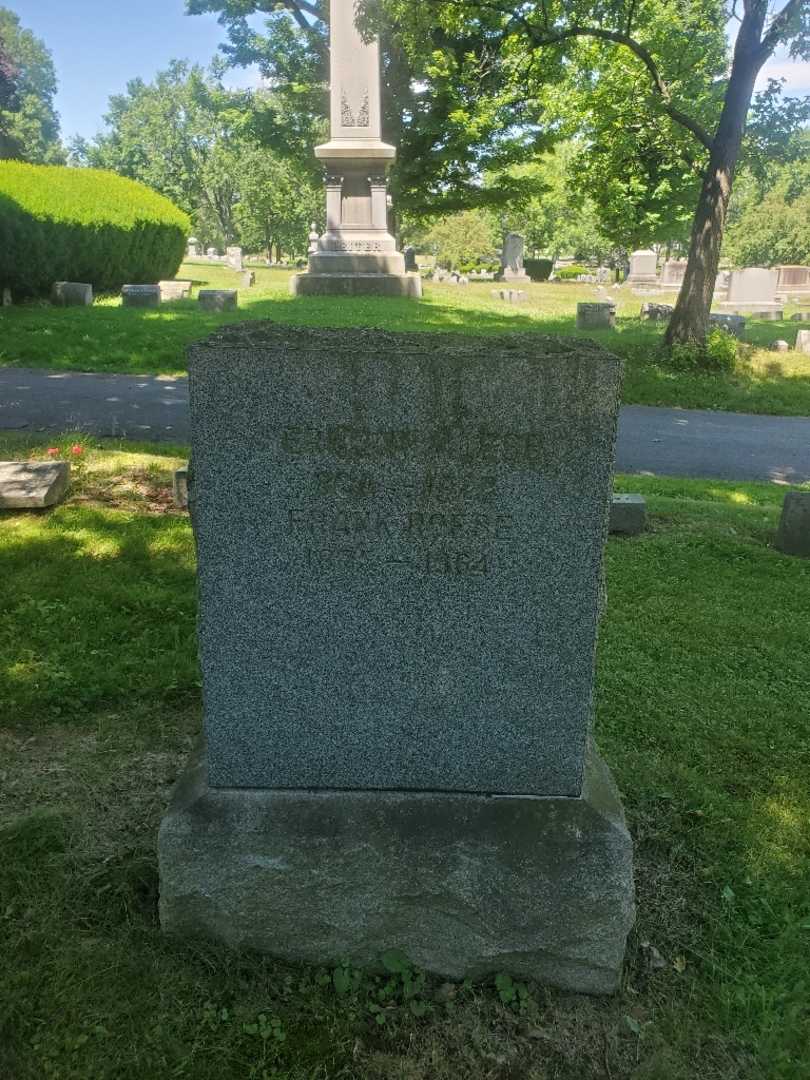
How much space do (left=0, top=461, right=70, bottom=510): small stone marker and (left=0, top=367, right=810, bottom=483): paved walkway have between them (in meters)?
2.46

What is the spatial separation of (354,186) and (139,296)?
746 cm

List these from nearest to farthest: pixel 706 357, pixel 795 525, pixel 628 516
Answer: pixel 795 525 < pixel 628 516 < pixel 706 357

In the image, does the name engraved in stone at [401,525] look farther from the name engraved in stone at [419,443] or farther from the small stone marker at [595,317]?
the small stone marker at [595,317]

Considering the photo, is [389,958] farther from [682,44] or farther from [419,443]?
[682,44]

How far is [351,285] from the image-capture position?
21.2m

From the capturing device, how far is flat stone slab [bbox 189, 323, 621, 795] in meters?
2.17

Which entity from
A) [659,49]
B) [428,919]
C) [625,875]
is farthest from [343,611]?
[659,49]

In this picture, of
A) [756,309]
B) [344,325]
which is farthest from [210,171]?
[344,325]

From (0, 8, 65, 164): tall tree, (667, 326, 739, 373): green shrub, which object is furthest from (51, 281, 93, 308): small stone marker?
(0, 8, 65, 164): tall tree

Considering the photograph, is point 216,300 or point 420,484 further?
point 216,300

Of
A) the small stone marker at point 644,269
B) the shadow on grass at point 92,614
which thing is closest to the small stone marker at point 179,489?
Result: the shadow on grass at point 92,614

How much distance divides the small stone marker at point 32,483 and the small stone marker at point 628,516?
413 centimetres

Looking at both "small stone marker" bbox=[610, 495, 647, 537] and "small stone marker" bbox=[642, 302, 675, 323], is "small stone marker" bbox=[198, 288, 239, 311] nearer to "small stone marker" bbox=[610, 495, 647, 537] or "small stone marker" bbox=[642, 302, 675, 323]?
"small stone marker" bbox=[642, 302, 675, 323]

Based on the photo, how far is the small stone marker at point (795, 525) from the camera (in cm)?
603
